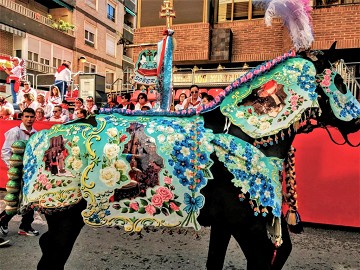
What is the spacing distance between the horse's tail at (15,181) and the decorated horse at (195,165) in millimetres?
126

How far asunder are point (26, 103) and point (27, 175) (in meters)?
8.96

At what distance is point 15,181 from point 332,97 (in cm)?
251

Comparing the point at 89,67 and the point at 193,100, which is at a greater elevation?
the point at 89,67

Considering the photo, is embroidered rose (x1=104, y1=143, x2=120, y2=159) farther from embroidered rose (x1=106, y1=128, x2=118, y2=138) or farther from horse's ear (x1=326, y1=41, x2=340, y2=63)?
horse's ear (x1=326, y1=41, x2=340, y2=63)

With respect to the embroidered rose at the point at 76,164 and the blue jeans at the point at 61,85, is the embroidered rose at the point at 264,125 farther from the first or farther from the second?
the blue jeans at the point at 61,85

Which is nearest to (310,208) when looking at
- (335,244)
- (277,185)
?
(335,244)

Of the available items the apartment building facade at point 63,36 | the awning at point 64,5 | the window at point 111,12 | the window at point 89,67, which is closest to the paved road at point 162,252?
the apartment building facade at point 63,36

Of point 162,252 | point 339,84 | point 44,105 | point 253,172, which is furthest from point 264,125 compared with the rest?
point 44,105

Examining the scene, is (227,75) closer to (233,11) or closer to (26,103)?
(233,11)

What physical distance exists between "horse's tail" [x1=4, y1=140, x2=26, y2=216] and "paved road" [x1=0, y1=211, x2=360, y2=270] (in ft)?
3.95

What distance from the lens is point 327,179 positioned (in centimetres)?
505

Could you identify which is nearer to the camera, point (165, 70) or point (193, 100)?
point (165, 70)

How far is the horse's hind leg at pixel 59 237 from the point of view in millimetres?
2553

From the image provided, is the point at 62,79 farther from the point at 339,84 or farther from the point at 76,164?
the point at 339,84
